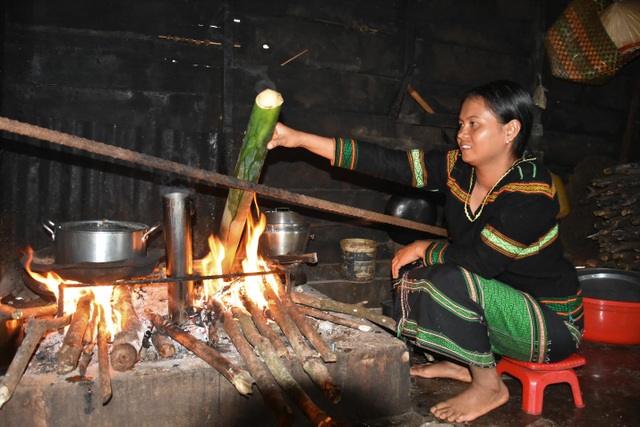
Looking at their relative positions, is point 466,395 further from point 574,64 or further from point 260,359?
point 574,64

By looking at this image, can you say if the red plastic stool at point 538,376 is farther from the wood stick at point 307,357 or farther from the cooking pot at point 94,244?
the cooking pot at point 94,244

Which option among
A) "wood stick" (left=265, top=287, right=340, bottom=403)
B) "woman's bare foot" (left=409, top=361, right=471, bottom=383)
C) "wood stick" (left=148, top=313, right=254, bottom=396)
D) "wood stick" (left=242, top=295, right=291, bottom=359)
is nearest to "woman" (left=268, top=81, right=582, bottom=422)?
"woman's bare foot" (left=409, top=361, right=471, bottom=383)

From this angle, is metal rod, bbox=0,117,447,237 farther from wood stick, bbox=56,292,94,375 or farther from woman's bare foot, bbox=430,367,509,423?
woman's bare foot, bbox=430,367,509,423

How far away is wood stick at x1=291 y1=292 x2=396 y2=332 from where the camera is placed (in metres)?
3.26

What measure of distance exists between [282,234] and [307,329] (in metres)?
1.85

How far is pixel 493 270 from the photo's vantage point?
2740mm

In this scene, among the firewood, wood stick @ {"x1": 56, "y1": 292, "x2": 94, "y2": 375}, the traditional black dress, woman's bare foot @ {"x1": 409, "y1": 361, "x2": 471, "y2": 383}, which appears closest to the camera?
wood stick @ {"x1": 56, "y1": 292, "x2": 94, "y2": 375}

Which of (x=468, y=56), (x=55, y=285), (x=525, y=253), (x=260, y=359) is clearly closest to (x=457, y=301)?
(x=525, y=253)

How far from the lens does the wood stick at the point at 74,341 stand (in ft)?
7.73

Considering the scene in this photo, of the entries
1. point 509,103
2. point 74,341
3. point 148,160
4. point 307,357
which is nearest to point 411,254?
point 307,357

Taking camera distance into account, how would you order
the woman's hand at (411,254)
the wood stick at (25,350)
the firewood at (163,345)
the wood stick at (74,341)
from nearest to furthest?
the wood stick at (25,350), the wood stick at (74,341), the firewood at (163,345), the woman's hand at (411,254)

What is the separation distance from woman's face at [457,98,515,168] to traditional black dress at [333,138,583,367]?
126 millimetres

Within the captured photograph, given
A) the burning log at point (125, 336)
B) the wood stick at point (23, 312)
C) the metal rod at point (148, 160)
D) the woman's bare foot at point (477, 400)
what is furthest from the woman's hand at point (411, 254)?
the wood stick at point (23, 312)

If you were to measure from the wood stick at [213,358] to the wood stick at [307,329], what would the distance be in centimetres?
40
